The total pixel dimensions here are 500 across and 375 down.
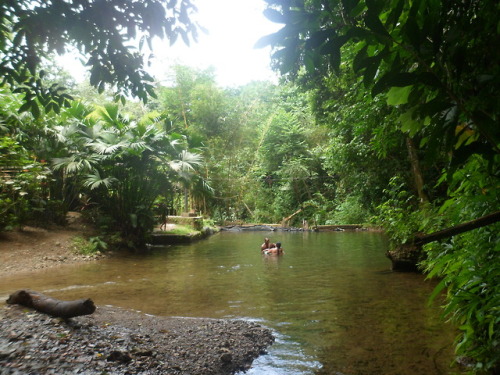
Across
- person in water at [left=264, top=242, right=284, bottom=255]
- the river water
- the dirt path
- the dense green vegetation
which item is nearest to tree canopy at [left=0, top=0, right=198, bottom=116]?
the dense green vegetation

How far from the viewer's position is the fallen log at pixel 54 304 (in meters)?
3.05

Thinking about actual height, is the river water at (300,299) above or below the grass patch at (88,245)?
below

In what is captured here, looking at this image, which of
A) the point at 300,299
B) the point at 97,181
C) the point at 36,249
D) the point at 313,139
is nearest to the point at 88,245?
the point at 36,249

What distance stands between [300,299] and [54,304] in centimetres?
309

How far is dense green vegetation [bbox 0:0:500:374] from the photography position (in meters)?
1.04

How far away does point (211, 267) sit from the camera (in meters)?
7.52

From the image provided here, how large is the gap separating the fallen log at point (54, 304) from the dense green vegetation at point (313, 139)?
1805mm

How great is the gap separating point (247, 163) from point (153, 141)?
13.4 m

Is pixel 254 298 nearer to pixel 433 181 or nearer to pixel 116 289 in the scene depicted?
pixel 116 289

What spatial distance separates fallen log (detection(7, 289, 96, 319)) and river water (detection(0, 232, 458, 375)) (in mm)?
1313

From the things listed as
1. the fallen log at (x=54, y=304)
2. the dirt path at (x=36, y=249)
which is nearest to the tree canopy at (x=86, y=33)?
the fallen log at (x=54, y=304)

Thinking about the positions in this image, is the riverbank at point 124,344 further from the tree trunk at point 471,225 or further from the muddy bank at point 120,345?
the tree trunk at point 471,225

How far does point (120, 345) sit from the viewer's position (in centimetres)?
282

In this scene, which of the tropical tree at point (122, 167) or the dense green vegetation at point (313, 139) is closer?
the dense green vegetation at point (313, 139)
